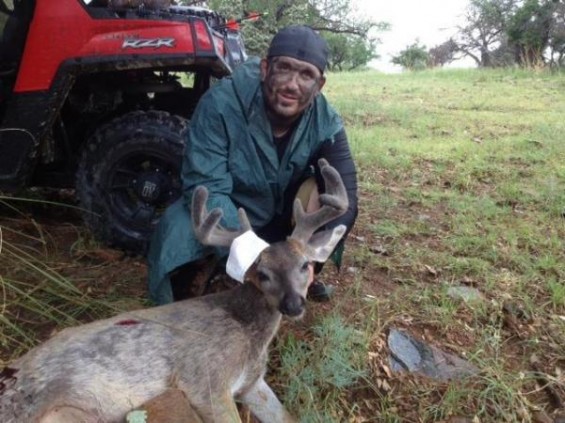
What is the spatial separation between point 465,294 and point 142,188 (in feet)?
7.93

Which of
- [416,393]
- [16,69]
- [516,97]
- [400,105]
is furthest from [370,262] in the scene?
[516,97]

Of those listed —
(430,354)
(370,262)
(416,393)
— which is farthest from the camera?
(370,262)

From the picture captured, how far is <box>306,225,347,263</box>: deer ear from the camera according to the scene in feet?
11.2

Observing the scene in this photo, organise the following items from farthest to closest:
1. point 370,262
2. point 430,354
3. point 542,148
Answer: point 542,148
point 370,262
point 430,354

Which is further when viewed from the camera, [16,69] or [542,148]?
[542,148]

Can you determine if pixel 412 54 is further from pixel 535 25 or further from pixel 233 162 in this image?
pixel 233 162

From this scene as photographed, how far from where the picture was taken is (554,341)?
3811mm

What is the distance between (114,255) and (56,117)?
107 centimetres

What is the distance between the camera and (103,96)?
4.85 m

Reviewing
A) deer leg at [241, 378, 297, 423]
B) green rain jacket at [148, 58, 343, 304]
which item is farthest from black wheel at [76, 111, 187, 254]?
deer leg at [241, 378, 297, 423]

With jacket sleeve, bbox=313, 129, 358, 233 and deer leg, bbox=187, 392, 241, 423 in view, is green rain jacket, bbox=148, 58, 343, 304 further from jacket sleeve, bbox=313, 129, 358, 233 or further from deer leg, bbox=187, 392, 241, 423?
deer leg, bbox=187, 392, 241, 423

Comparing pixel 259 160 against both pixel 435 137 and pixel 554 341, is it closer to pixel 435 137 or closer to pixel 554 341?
pixel 554 341

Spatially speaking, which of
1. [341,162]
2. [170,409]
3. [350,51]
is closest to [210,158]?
[341,162]

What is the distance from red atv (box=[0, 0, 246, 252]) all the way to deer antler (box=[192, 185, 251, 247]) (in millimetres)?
1342
